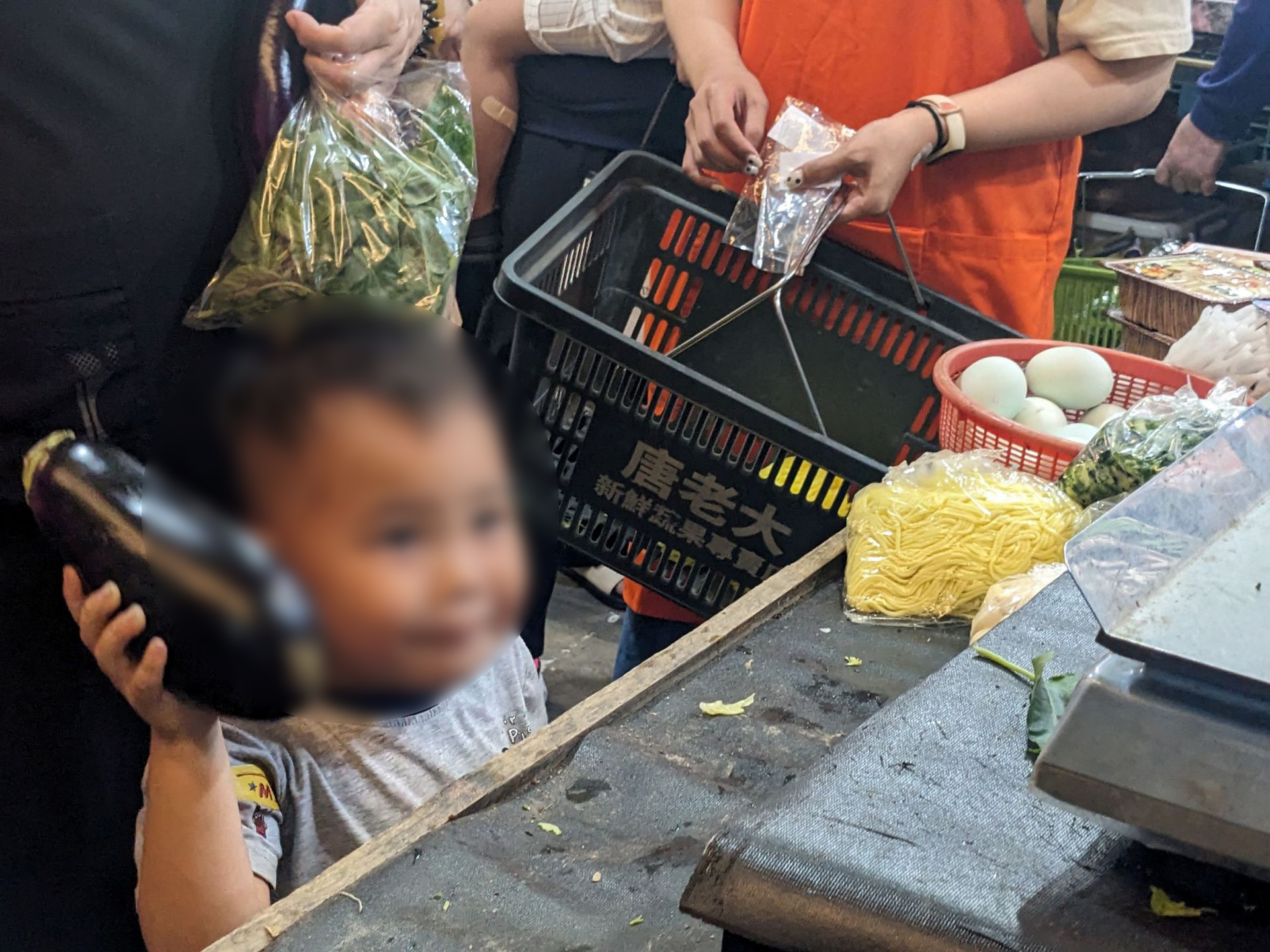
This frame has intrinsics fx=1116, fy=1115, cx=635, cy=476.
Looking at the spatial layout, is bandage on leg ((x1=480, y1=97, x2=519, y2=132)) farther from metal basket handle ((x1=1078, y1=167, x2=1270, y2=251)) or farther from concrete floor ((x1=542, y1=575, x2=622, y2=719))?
metal basket handle ((x1=1078, y1=167, x2=1270, y2=251))

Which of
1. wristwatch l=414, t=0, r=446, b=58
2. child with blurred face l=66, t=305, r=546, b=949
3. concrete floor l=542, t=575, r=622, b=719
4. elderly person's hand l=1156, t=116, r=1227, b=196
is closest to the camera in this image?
child with blurred face l=66, t=305, r=546, b=949

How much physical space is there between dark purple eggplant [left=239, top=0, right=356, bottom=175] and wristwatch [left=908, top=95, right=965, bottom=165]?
967 millimetres

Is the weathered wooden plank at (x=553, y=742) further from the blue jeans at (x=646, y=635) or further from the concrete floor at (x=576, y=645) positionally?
the concrete floor at (x=576, y=645)

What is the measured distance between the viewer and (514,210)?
0.43 meters

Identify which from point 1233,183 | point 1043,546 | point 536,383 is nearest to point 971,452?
point 1043,546

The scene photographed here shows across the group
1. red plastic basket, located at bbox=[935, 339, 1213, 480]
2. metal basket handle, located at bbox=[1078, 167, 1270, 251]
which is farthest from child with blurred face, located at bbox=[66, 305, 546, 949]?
metal basket handle, located at bbox=[1078, 167, 1270, 251]

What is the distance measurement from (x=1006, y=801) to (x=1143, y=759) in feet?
0.38

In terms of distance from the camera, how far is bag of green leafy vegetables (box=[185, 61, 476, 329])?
0.19m

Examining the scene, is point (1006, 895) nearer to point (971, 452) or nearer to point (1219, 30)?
point (971, 452)

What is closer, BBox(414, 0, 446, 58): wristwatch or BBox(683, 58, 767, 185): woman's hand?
BBox(414, 0, 446, 58): wristwatch

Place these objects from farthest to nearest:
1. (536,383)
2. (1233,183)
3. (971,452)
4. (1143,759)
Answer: (1233,183) → (971,452) → (536,383) → (1143,759)

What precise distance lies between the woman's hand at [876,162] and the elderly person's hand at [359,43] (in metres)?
0.86

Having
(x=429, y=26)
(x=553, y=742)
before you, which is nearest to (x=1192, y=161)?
(x=553, y=742)

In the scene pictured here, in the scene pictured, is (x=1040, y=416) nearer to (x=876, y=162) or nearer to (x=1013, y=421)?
(x=1013, y=421)
